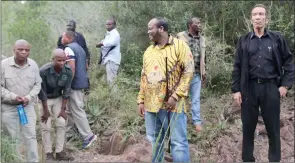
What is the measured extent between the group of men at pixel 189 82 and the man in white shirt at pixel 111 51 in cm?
352

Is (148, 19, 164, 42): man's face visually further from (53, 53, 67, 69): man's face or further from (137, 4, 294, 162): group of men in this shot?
(53, 53, 67, 69): man's face

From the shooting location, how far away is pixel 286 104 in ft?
27.9

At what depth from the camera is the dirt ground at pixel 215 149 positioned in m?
6.59

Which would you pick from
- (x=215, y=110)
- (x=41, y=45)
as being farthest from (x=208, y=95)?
(x=41, y=45)

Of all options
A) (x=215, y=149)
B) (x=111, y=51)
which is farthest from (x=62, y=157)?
(x=111, y=51)

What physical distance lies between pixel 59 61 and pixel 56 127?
1063 millimetres

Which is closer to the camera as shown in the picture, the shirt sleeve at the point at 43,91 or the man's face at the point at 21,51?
the man's face at the point at 21,51

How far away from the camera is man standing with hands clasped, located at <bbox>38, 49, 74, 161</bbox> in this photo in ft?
20.0

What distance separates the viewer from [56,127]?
6.59 meters

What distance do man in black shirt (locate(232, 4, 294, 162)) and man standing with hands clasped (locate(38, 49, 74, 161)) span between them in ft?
7.93

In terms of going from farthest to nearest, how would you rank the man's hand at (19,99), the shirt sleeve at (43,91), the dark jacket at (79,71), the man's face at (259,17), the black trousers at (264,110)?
the dark jacket at (79,71) → the shirt sleeve at (43,91) → the man's hand at (19,99) → the black trousers at (264,110) → the man's face at (259,17)

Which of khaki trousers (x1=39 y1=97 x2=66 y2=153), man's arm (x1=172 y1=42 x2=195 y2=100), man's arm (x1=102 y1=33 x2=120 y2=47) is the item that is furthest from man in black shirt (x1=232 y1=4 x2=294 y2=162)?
man's arm (x1=102 y1=33 x2=120 y2=47)

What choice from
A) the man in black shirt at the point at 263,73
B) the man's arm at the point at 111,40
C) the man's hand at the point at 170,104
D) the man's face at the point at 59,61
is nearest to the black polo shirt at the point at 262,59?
the man in black shirt at the point at 263,73

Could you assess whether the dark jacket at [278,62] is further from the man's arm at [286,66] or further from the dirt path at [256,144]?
the dirt path at [256,144]
